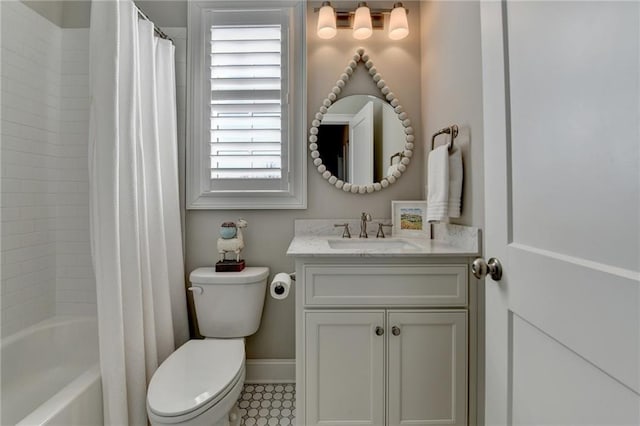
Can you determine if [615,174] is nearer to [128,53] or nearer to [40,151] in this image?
[128,53]

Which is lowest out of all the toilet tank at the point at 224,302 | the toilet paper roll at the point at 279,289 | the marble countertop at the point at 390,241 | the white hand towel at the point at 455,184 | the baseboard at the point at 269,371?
the baseboard at the point at 269,371

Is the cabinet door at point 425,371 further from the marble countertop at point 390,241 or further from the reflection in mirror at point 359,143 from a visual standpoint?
the reflection in mirror at point 359,143

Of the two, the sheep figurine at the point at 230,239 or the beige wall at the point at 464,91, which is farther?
the sheep figurine at the point at 230,239

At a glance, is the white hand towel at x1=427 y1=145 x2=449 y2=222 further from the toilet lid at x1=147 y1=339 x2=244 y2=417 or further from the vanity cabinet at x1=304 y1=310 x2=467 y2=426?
the toilet lid at x1=147 y1=339 x2=244 y2=417

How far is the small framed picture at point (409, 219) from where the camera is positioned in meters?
1.74

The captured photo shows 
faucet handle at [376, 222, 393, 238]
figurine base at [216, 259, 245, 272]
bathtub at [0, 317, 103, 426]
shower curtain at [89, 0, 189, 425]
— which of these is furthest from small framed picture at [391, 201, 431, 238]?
bathtub at [0, 317, 103, 426]

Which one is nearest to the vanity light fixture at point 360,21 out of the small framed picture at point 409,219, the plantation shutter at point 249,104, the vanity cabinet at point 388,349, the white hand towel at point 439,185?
the plantation shutter at point 249,104

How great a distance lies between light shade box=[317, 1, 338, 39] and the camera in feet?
5.81

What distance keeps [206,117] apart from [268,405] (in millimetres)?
1730

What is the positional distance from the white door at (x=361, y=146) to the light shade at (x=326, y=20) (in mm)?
484

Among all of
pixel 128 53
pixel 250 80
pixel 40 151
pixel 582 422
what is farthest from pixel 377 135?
pixel 40 151

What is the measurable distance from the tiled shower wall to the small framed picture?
1684mm

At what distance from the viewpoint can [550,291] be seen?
0.62 metres

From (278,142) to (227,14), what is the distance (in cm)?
87
